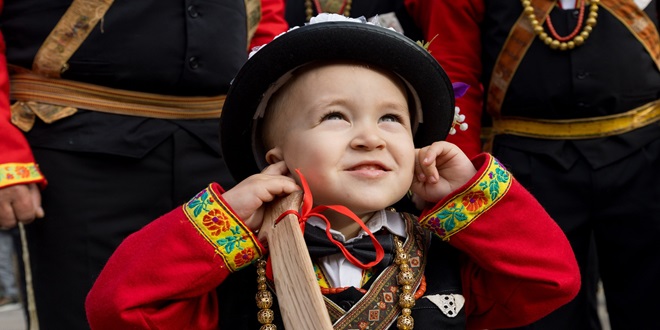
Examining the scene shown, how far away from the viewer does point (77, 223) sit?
3352mm

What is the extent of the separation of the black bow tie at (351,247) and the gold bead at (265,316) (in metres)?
0.17

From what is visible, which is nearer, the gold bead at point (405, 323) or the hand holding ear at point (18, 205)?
the gold bead at point (405, 323)

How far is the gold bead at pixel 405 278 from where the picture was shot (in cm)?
254

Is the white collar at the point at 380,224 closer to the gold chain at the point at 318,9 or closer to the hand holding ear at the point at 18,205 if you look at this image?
the hand holding ear at the point at 18,205

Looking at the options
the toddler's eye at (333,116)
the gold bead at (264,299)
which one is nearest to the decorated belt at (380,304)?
the gold bead at (264,299)

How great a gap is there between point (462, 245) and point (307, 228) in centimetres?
39

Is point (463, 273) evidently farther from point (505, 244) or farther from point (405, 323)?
point (405, 323)

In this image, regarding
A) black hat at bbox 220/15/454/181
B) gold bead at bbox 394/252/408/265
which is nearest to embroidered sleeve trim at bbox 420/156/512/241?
gold bead at bbox 394/252/408/265

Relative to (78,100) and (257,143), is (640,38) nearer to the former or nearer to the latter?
(257,143)

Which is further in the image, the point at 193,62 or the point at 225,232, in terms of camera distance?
the point at 193,62

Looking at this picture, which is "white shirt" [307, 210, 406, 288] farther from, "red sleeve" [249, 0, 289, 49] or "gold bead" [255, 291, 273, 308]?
"red sleeve" [249, 0, 289, 49]

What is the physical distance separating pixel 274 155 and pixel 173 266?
15.8 inches

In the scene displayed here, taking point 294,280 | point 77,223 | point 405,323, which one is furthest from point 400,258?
point 77,223

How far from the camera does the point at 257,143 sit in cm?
278
